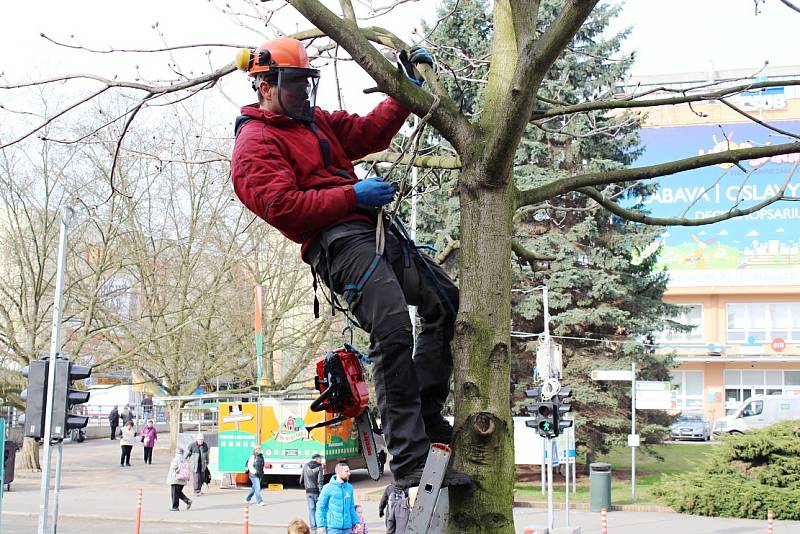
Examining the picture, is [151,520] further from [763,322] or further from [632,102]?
[763,322]

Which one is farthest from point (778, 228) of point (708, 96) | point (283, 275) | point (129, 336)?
point (708, 96)

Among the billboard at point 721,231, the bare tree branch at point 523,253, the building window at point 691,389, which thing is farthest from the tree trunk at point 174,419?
the billboard at point 721,231

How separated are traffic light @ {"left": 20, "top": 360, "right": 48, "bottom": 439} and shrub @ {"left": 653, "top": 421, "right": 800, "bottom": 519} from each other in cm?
1649

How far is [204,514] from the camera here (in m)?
24.0

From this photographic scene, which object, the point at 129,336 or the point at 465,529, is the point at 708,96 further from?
the point at 129,336

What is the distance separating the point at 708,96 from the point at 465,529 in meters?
3.14

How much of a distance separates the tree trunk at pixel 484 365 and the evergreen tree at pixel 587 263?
24.3 metres

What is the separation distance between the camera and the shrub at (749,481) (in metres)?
22.4

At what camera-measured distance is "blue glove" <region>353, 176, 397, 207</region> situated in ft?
12.2

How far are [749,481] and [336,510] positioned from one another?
1289cm

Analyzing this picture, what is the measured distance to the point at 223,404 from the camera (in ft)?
96.1

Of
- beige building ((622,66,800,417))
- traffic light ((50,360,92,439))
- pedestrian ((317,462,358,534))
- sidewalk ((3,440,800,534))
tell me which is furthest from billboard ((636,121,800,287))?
traffic light ((50,360,92,439))

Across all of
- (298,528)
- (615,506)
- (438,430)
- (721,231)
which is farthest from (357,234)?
(721,231)

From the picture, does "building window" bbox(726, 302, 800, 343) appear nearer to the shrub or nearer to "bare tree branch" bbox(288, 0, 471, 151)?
the shrub
